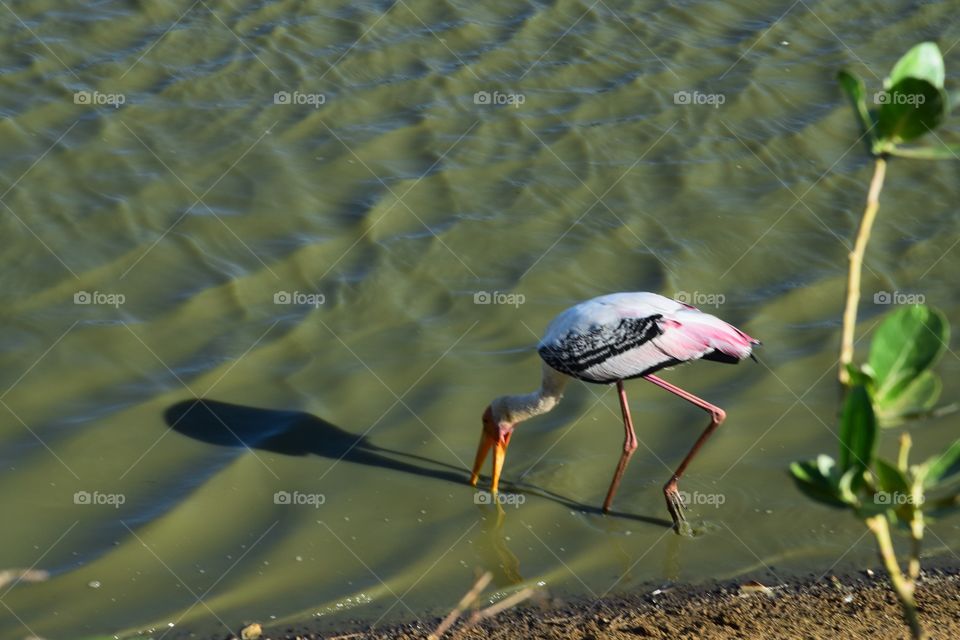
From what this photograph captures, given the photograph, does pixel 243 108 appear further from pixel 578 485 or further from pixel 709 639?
pixel 709 639

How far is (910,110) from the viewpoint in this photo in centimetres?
242

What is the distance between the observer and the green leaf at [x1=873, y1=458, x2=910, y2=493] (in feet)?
8.13

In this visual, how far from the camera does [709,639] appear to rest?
4930 mm

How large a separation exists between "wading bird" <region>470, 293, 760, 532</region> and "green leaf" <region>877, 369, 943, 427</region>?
3.59 meters

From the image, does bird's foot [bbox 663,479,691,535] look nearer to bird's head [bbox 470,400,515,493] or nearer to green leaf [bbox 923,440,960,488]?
bird's head [bbox 470,400,515,493]

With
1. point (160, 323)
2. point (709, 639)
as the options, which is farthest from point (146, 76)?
point (709, 639)

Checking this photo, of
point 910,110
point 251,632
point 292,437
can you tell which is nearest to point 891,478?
point 910,110

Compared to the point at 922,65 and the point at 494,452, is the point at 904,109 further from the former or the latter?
the point at 494,452

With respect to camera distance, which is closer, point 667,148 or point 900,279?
point 900,279

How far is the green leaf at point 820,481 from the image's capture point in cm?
253

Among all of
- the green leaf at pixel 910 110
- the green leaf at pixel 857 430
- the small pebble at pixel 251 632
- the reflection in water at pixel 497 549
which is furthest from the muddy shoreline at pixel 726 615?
the green leaf at pixel 910 110

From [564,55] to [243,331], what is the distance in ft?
14.1

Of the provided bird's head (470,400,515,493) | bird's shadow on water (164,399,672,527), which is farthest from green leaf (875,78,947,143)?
bird's shadow on water (164,399,672,527)

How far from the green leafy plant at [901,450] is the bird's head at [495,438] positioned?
385cm
